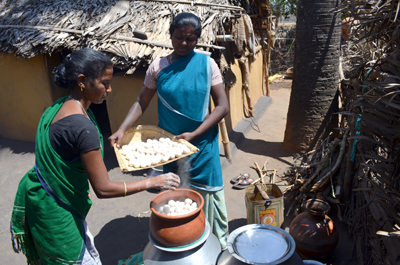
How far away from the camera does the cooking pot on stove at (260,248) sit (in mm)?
1906

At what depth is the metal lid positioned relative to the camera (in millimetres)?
1913

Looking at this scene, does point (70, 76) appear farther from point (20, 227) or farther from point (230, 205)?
point (230, 205)

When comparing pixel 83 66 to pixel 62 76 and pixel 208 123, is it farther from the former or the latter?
pixel 208 123

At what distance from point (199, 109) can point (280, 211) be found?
4.80 ft

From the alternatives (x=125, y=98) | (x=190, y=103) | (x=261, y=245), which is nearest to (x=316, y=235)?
(x=261, y=245)

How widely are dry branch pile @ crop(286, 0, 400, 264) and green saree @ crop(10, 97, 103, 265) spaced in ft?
5.99

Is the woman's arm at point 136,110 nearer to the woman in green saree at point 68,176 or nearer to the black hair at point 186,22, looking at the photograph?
the black hair at point 186,22

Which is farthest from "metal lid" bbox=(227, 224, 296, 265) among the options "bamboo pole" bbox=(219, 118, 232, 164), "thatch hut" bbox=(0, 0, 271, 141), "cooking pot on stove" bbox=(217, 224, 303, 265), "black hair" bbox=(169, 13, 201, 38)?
"bamboo pole" bbox=(219, 118, 232, 164)

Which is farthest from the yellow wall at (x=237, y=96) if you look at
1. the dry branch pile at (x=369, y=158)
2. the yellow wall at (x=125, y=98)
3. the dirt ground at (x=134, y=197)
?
the dry branch pile at (x=369, y=158)

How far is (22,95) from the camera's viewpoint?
5.86 m

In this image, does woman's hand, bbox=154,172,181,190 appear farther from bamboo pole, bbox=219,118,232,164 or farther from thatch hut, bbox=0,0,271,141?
bamboo pole, bbox=219,118,232,164

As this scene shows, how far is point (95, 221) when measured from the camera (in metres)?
3.97

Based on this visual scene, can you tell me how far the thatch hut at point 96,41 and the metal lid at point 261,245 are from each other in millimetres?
3026

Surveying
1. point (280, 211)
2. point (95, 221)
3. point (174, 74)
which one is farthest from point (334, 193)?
point (95, 221)
